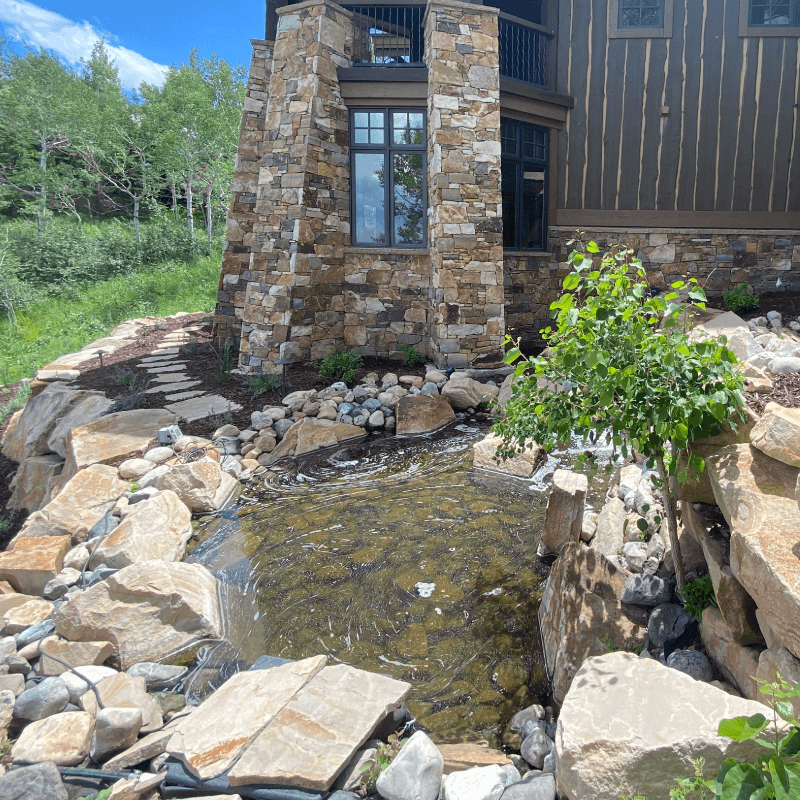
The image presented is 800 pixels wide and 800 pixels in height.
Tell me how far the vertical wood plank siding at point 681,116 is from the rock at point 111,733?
9.62m

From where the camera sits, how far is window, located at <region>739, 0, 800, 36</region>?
9.00 meters

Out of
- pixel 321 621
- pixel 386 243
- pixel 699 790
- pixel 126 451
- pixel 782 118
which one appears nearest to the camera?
pixel 699 790

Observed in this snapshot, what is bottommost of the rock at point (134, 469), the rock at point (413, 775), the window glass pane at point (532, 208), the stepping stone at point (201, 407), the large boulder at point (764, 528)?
the rock at point (413, 775)

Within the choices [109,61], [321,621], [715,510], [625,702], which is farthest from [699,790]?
[109,61]

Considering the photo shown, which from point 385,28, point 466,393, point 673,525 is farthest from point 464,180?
point 673,525

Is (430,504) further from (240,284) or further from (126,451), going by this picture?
(240,284)

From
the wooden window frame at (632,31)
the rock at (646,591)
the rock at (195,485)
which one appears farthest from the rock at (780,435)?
the wooden window frame at (632,31)

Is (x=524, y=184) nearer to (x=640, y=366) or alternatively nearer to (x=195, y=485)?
(x=195, y=485)

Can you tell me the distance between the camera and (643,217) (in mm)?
9609

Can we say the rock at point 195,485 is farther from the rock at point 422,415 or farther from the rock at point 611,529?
the rock at point 611,529

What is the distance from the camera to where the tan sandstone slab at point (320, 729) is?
2.07 metres

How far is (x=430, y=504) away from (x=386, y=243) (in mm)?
5116

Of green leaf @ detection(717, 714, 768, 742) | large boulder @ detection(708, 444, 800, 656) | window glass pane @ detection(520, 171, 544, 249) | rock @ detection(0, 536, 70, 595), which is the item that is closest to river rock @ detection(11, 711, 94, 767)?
rock @ detection(0, 536, 70, 595)

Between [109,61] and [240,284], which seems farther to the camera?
[109,61]
